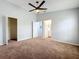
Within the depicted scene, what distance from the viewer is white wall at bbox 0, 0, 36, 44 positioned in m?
5.02

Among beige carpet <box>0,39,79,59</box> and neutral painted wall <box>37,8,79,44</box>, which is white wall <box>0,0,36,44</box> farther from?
neutral painted wall <box>37,8,79,44</box>

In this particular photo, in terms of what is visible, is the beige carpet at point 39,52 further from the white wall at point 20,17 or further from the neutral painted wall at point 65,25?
the white wall at point 20,17

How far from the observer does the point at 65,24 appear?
5531mm

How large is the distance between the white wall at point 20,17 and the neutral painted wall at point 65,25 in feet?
6.94

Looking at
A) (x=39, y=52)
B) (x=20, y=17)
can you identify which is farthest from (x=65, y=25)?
(x=20, y=17)

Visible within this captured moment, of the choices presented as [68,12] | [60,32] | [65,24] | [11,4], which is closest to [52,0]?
[68,12]

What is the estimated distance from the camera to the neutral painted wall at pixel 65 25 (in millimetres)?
5047

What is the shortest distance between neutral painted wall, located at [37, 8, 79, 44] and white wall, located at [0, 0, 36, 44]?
6.94 feet

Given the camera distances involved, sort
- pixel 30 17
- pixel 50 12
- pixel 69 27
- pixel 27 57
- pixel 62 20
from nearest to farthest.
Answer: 1. pixel 27 57
2. pixel 69 27
3. pixel 62 20
4. pixel 50 12
5. pixel 30 17

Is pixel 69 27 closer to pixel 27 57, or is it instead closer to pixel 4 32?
pixel 27 57

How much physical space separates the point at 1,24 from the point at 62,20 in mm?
4421

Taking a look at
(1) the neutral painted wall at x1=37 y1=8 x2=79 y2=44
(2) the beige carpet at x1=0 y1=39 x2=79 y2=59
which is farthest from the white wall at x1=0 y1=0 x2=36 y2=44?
(1) the neutral painted wall at x1=37 y1=8 x2=79 y2=44

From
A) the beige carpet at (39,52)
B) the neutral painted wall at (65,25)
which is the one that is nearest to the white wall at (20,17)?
the beige carpet at (39,52)

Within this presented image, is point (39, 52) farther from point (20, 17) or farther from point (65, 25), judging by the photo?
point (20, 17)
